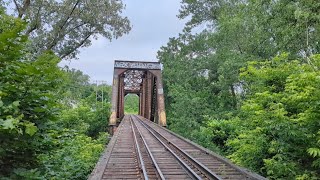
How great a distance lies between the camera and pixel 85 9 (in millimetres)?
20188

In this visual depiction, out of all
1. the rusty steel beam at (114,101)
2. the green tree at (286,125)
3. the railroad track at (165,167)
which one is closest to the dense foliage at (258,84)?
the green tree at (286,125)

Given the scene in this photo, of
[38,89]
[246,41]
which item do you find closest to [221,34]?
[246,41]

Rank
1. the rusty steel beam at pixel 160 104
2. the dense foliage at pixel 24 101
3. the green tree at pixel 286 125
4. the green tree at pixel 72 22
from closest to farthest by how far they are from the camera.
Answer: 1. the dense foliage at pixel 24 101
2. the green tree at pixel 286 125
3. the green tree at pixel 72 22
4. the rusty steel beam at pixel 160 104

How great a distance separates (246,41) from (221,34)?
2301mm

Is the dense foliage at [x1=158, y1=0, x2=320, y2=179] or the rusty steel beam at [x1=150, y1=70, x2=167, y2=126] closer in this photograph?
the dense foliage at [x1=158, y1=0, x2=320, y2=179]

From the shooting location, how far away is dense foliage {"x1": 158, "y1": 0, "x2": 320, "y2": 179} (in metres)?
7.91

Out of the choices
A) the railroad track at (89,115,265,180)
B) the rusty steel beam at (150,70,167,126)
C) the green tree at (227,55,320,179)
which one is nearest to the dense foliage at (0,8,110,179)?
the railroad track at (89,115,265,180)

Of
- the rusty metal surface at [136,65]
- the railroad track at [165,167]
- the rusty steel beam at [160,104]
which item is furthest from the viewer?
the rusty metal surface at [136,65]

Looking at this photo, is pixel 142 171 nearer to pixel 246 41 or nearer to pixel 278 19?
pixel 278 19

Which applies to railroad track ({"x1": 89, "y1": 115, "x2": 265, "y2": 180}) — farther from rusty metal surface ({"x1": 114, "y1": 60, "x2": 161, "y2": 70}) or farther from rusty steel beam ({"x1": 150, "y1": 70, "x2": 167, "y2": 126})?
rusty metal surface ({"x1": 114, "y1": 60, "x2": 161, "y2": 70})

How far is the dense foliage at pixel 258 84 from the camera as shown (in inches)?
312

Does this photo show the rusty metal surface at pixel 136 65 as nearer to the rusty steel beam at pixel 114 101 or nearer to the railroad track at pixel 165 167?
the rusty steel beam at pixel 114 101

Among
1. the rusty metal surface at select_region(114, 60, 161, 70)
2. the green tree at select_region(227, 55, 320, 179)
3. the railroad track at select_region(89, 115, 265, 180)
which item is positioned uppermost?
the rusty metal surface at select_region(114, 60, 161, 70)

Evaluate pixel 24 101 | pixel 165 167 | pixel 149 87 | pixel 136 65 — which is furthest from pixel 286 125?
pixel 149 87
